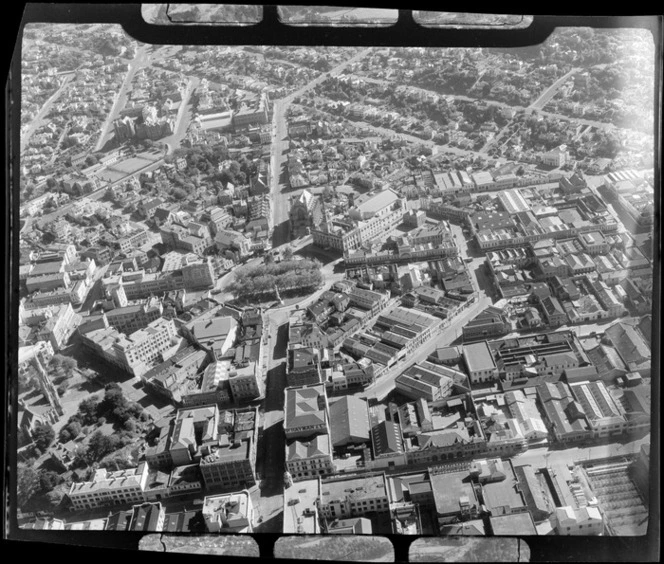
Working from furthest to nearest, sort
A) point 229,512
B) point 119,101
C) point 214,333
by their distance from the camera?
point 119,101 → point 214,333 → point 229,512

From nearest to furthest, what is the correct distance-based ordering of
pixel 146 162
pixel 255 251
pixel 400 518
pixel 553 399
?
pixel 400 518
pixel 553 399
pixel 255 251
pixel 146 162

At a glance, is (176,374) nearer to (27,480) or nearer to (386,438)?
(27,480)

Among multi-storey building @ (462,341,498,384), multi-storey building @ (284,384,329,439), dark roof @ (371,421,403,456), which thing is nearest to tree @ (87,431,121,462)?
multi-storey building @ (284,384,329,439)

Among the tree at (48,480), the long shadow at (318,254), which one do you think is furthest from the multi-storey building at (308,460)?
the long shadow at (318,254)

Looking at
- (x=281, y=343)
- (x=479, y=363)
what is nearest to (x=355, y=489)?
(x=479, y=363)

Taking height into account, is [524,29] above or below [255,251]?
above

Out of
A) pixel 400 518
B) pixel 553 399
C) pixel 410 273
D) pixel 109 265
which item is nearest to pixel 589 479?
pixel 553 399

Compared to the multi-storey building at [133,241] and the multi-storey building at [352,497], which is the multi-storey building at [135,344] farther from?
the multi-storey building at [352,497]

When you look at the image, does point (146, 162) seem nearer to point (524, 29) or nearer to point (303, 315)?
point (303, 315)
